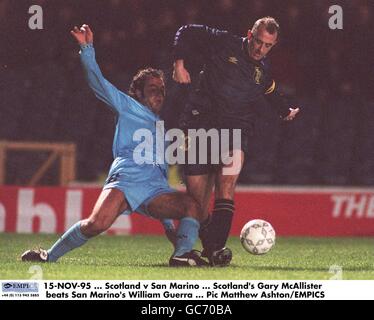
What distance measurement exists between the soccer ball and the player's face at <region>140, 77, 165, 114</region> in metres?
0.99

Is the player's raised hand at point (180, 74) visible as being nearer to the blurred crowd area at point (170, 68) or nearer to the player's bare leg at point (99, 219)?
the player's bare leg at point (99, 219)

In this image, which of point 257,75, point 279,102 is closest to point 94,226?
point 257,75

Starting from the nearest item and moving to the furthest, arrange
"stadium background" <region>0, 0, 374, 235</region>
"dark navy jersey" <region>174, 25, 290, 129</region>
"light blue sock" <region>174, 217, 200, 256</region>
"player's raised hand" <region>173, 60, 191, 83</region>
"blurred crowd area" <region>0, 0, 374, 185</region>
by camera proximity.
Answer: "player's raised hand" <region>173, 60, 191, 83</region>
"light blue sock" <region>174, 217, 200, 256</region>
"dark navy jersey" <region>174, 25, 290, 129</region>
"stadium background" <region>0, 0, 374, 235</region>
"blurred crowd area" <region>0, 0, 374, 185</region>

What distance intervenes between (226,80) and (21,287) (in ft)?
6.46

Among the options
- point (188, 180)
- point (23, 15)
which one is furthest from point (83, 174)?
point (188, 180)

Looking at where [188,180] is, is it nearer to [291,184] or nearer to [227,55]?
[227,55]

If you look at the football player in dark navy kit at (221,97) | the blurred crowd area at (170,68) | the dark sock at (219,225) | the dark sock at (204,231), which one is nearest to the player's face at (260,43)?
the football player in dark navy kit at (221,97)

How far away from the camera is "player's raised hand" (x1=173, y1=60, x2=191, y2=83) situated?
5508mm

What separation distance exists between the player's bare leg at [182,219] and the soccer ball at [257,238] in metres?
0.42

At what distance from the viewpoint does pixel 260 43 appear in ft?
18.7

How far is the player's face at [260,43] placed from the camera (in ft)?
18.5

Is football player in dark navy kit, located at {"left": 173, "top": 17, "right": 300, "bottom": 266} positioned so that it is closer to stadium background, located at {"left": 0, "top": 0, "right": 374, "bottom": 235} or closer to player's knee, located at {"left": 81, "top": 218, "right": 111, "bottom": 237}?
player's knee, located at {"left": 81, "top": 218, "right": 111, "bottom": 237}

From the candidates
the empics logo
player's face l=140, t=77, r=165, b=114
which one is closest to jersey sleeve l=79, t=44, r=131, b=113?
player's face l=140, t=77, r=165, b=114

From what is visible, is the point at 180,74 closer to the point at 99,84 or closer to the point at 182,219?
the point at 99,84
